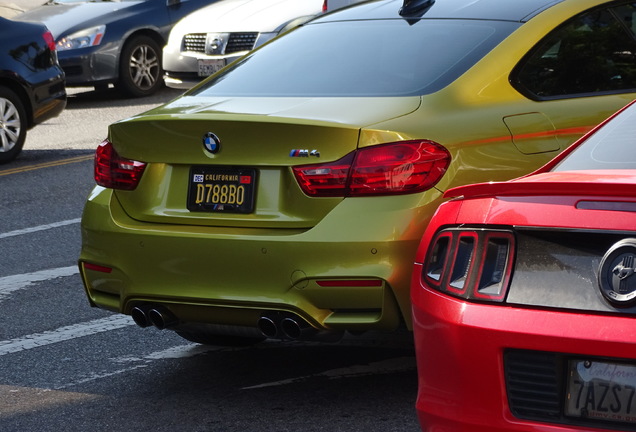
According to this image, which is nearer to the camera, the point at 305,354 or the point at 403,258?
the point at 403,258

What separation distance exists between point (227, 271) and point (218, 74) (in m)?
1.60

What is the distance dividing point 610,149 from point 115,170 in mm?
2282

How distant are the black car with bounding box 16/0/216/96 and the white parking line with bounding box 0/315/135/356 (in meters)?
10.7

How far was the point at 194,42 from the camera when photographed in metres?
16.5

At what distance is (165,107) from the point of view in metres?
5.80

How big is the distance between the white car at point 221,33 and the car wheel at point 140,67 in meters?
1.09

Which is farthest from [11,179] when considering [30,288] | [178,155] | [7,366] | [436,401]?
[436,401]

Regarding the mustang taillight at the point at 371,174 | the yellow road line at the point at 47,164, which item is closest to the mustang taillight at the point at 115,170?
the mustang taillight at the point at 371,174

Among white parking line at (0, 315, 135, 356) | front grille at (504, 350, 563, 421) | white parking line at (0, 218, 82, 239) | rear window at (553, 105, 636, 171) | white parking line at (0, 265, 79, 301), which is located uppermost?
rear window at (553, 105, 636, 171)

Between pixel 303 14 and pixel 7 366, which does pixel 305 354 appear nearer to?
pixel 7 366

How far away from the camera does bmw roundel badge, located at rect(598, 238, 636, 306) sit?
3.23 meters

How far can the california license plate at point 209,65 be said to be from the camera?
1596cm

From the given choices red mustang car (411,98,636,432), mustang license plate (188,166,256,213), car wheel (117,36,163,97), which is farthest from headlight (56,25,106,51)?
red mustang car (411,98,636,432)

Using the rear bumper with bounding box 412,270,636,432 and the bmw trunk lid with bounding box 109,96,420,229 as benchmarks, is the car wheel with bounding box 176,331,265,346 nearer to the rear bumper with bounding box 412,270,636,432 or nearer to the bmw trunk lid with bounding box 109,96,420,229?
the bmw trunk lid with bounding box 109,96,420,229
